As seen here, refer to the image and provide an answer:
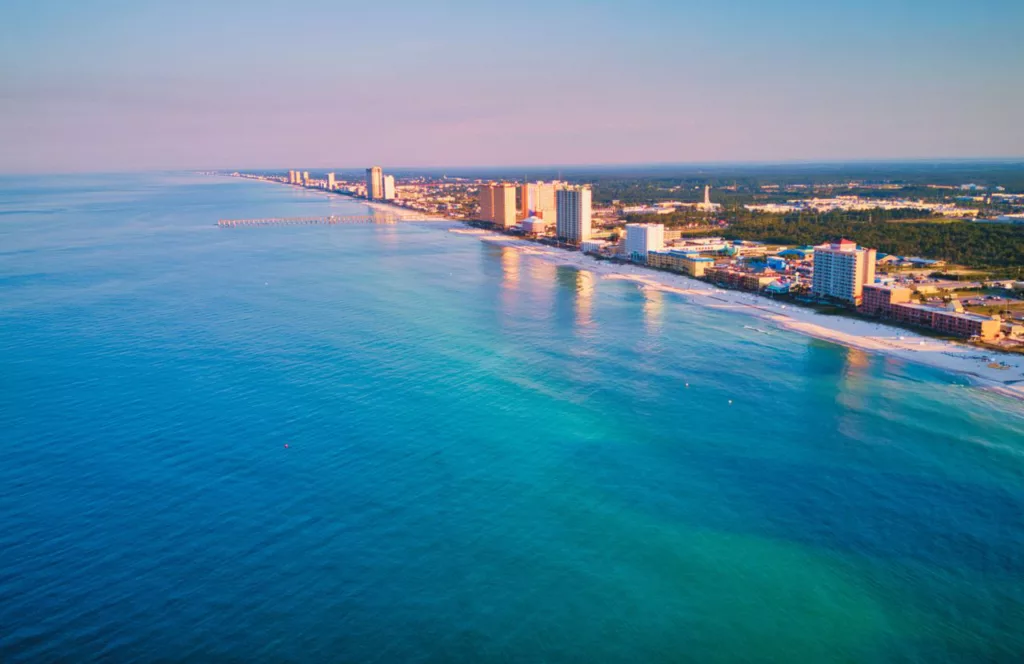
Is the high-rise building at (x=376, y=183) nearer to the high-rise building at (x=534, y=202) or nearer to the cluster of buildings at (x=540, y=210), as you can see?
the cluster of buildings at (x=540, y=210)

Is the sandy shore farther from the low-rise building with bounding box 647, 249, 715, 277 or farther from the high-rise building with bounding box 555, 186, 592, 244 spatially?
the high-rise building with bounding box 555, 186, 592, 244

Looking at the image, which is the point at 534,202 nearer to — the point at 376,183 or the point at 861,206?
the point at 861,206

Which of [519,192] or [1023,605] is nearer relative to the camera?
[1023,605]

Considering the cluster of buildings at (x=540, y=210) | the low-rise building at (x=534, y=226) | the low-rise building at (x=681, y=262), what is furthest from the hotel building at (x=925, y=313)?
the low-rise building at (x=534, y=226)

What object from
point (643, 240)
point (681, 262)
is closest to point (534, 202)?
point (643, 240)

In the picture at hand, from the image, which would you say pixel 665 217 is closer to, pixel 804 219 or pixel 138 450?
pixel 804 219

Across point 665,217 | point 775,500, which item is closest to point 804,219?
point 665,217

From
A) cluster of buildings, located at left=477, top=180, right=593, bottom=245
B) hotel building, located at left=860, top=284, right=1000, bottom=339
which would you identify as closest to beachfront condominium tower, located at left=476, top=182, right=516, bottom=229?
cluster of buildings, located at left=477, top=180, right=593, bottom=245
